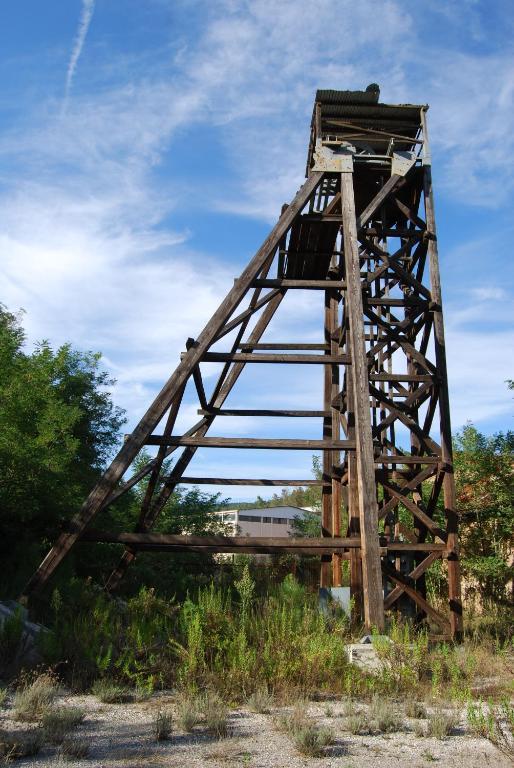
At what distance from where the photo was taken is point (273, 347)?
9.96m

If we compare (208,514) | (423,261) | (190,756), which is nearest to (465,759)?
(190,756)

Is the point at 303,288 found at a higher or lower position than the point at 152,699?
higher

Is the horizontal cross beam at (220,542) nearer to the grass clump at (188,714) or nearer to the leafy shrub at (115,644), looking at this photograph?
the leafy shrub at (115,644)

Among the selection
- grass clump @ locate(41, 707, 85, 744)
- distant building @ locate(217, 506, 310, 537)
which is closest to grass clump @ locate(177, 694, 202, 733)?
grass clump @ locate(41, 707, 85, 744)

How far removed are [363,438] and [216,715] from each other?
399cm

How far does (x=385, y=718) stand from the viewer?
4633 mm

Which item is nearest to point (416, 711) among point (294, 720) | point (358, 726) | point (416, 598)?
point (358, 726)

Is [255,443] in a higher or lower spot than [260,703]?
higher

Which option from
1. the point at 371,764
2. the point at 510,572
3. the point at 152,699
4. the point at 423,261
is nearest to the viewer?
the point at 371,764

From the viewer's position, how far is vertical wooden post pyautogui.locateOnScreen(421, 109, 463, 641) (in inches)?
337

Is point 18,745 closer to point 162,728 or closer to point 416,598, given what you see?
point 162,728

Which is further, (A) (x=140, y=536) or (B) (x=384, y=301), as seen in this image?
(B) (x=384, y=301)

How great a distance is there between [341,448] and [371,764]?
15.0 ft

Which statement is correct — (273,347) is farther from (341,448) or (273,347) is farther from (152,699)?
(152,699)
